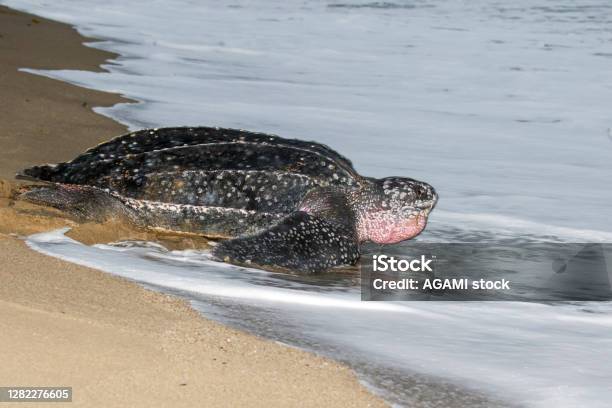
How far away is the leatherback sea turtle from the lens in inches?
161

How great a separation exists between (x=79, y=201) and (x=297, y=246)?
91cm

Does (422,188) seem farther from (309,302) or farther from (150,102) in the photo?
(150,102)

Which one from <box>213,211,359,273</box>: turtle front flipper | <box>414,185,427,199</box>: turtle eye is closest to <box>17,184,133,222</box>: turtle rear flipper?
<box>213,211,359,273</box>: turtle front flipper

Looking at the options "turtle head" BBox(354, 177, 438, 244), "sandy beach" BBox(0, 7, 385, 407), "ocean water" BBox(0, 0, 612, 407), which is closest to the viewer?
"sandy beach" BBox(0, 7, 385, 407)

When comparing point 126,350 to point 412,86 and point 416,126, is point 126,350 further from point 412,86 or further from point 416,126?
point 412,86

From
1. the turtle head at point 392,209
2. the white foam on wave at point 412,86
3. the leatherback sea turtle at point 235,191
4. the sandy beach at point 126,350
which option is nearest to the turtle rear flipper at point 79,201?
the leatherback sea turtle at point 235,191

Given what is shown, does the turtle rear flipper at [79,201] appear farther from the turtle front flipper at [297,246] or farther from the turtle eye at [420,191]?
the turtle eye at [420,191]

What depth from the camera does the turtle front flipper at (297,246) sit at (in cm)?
378

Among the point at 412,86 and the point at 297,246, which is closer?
the point at 297,246

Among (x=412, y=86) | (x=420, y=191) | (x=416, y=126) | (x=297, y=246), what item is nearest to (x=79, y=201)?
(x=297, y=246)

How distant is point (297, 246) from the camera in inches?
153

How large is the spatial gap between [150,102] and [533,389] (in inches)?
205

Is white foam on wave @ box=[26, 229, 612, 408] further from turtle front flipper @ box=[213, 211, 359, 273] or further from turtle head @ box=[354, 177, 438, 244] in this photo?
turtle head @ box=[354, 177, 438, 244]

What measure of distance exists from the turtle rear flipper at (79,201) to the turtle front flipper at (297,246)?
573 mm
